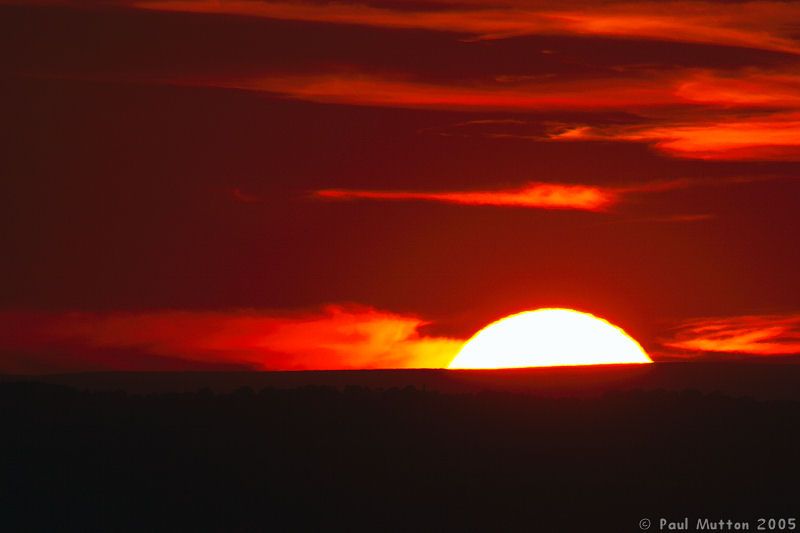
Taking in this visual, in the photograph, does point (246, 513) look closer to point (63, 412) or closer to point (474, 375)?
point (63, 412)

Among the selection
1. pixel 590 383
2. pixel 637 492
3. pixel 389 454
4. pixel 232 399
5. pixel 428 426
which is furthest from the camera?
pixel 590 383

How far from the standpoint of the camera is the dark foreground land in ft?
47.2

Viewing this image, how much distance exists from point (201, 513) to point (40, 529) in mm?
1402

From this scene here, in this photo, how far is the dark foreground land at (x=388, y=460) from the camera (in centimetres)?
1439

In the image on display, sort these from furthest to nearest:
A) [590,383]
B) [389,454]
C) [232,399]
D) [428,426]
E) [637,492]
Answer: [590,383] < [232,399] < [428,426] < [389,454] < [637,492]

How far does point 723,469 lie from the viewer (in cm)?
1580

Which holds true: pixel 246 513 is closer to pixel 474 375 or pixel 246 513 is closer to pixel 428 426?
pixel 428 426

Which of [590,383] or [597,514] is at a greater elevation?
[590,383]

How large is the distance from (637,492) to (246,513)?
11.9 feet

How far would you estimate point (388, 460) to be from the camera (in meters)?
15.9

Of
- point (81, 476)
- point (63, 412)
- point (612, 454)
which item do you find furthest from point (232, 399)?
point (612, 454)

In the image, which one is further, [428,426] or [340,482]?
[428,426]

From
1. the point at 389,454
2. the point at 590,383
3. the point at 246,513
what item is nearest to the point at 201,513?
the point at 246,513

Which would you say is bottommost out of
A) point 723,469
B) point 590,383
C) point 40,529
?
point 40,529
